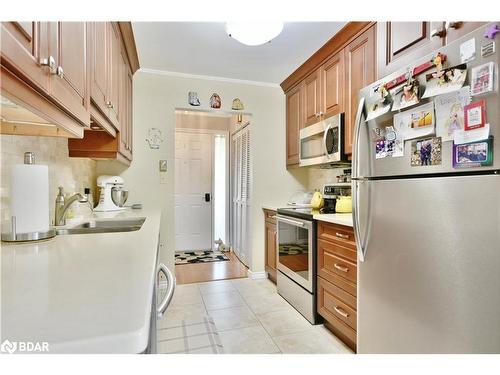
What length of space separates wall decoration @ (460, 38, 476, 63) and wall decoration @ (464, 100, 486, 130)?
0.18m

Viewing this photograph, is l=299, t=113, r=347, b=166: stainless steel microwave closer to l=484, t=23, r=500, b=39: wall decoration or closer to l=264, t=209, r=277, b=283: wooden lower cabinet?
l=264, t=209, r=277, b=283: wooden lower cabinet

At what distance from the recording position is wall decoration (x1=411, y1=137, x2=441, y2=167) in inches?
43.1

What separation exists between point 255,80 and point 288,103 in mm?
515

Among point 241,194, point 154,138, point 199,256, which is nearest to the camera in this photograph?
point 154,138

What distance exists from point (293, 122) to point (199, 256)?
2.63 meters

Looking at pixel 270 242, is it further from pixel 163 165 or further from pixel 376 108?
pixel 376 108

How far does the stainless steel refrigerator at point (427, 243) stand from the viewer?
3.05 ft

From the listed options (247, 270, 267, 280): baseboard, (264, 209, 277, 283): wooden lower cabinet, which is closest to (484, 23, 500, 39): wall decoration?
(264, 209, 277, 283): wooden lower cabinet

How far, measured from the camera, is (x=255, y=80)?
335cm

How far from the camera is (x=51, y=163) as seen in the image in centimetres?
161

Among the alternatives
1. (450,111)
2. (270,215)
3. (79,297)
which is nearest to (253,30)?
(450,111)

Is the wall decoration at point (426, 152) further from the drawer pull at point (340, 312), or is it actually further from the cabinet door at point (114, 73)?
the cabinet door at point (114, 73)
